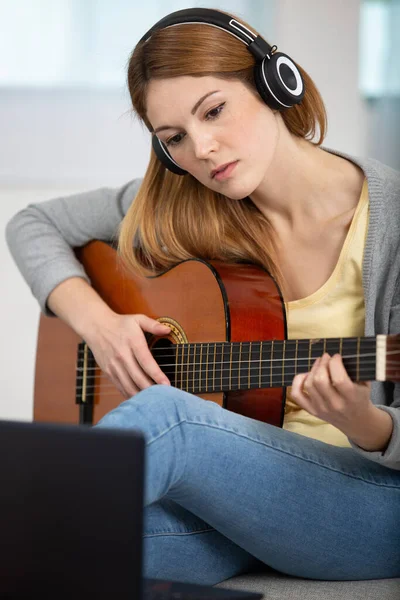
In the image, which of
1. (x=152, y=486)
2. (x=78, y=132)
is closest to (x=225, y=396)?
(x=152, y=486)

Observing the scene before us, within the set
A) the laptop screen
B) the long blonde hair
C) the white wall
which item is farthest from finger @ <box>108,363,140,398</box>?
the white wall

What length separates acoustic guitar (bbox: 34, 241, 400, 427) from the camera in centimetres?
107

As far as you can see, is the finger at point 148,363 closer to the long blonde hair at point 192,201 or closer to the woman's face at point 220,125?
the long blonde hair at point 192,201

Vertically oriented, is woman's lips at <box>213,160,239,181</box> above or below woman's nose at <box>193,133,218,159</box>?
below

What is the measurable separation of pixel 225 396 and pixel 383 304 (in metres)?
0.28

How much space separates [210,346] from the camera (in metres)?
1.27

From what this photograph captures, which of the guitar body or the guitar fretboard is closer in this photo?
the guitar fretboard

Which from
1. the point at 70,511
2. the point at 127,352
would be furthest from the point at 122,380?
the point at 70,511

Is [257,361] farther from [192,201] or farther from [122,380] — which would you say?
[192,201]

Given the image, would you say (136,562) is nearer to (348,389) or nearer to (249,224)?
(348,389)

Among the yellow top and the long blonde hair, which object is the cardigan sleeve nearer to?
the long blonde hair

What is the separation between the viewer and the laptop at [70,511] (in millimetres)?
672

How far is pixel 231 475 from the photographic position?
3.44ft

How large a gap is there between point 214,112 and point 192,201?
0.28m
